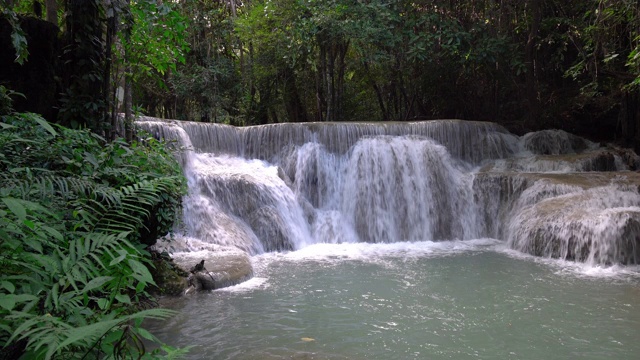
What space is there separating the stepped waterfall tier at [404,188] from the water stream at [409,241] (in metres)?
0.04

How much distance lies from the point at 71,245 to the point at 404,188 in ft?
34.8

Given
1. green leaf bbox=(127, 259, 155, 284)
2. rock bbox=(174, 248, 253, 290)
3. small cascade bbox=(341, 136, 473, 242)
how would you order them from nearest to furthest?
green leaf bbox=(127, 259, 155, 284)
rock bbox=(174, 248, 253, 290)
small cascade bbox=(341, 136, 473, 242)

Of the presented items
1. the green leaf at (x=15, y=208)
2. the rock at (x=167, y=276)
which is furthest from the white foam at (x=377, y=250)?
the green leaf at (x=15, y=208)

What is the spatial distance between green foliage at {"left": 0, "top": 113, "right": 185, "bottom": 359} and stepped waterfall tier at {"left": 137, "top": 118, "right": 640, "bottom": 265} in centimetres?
421

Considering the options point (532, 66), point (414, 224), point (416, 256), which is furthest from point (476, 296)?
point (532, 66)

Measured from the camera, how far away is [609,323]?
5.58 m

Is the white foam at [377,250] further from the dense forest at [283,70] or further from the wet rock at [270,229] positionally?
the dense forest at [283,70]

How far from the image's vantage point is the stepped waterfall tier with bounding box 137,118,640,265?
951 centimetres

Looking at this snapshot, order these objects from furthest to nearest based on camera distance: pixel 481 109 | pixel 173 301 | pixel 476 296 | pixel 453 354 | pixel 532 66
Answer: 1. pixel 481 109
2. pixel 532 66
3. pixel 476 296
4. pixel 173 301
5. pixel 453 354

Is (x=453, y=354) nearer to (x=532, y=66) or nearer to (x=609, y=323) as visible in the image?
(x=609, y=323)

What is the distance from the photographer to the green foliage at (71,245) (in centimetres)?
195

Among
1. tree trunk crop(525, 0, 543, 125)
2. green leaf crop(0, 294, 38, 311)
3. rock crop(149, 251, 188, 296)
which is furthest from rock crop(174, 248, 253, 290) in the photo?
Result: tree trunk crop(525, 0, 543, 125)

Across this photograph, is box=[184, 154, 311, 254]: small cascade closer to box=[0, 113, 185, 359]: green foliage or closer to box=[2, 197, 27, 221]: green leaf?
box=[0, 113, 185, 359]: green foliage

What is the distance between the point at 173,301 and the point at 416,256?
4.93 m
